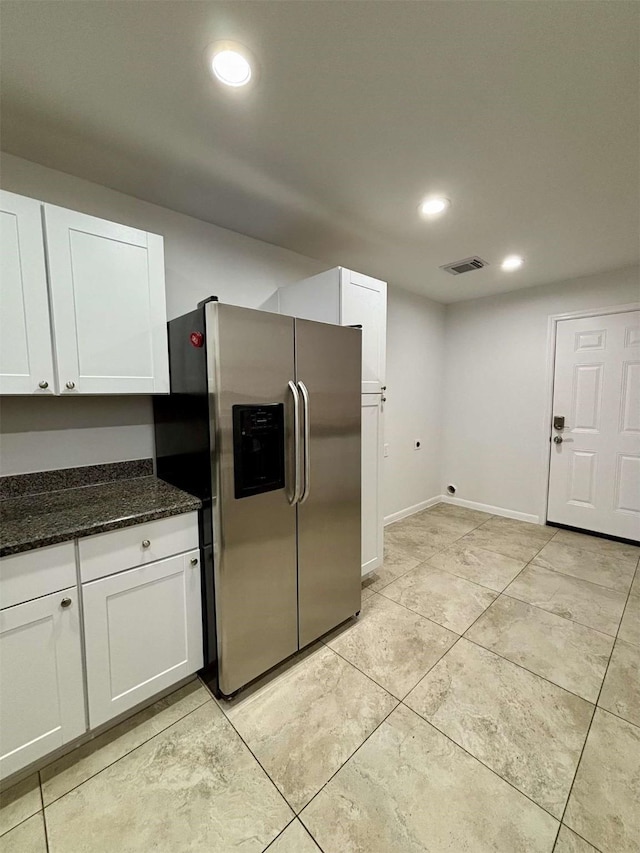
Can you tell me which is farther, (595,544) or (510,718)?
(595,544)

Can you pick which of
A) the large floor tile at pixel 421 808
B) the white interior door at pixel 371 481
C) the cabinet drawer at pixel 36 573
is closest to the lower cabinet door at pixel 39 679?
the cabinet drawer at pixel 36 573

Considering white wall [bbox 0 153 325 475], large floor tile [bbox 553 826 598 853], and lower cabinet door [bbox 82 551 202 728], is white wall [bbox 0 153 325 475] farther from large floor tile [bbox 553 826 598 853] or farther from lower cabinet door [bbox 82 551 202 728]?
large floor tile [bbox 553 826 598 853]

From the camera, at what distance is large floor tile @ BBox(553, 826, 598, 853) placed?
1107 mm

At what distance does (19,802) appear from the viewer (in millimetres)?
1243

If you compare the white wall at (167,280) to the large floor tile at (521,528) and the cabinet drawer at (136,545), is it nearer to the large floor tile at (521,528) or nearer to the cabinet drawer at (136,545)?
the cabinet drawer at (136,545)

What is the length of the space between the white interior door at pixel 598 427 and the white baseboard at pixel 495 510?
200 millimetres

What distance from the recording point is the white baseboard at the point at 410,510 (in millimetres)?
3868

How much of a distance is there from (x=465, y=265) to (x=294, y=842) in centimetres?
361

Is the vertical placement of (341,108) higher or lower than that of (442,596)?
higher

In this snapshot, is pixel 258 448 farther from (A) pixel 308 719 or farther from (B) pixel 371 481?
(A) pixel 308 719

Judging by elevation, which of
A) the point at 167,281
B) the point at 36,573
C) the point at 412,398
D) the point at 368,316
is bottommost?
the point at 36,573

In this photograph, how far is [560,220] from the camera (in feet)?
7.34

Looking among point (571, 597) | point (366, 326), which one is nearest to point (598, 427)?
point (571, 597)

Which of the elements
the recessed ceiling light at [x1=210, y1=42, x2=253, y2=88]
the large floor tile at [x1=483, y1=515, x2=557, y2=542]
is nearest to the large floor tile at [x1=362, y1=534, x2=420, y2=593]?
the large floor tile at [x1=483, y1=515, x2=557, y2=542]
